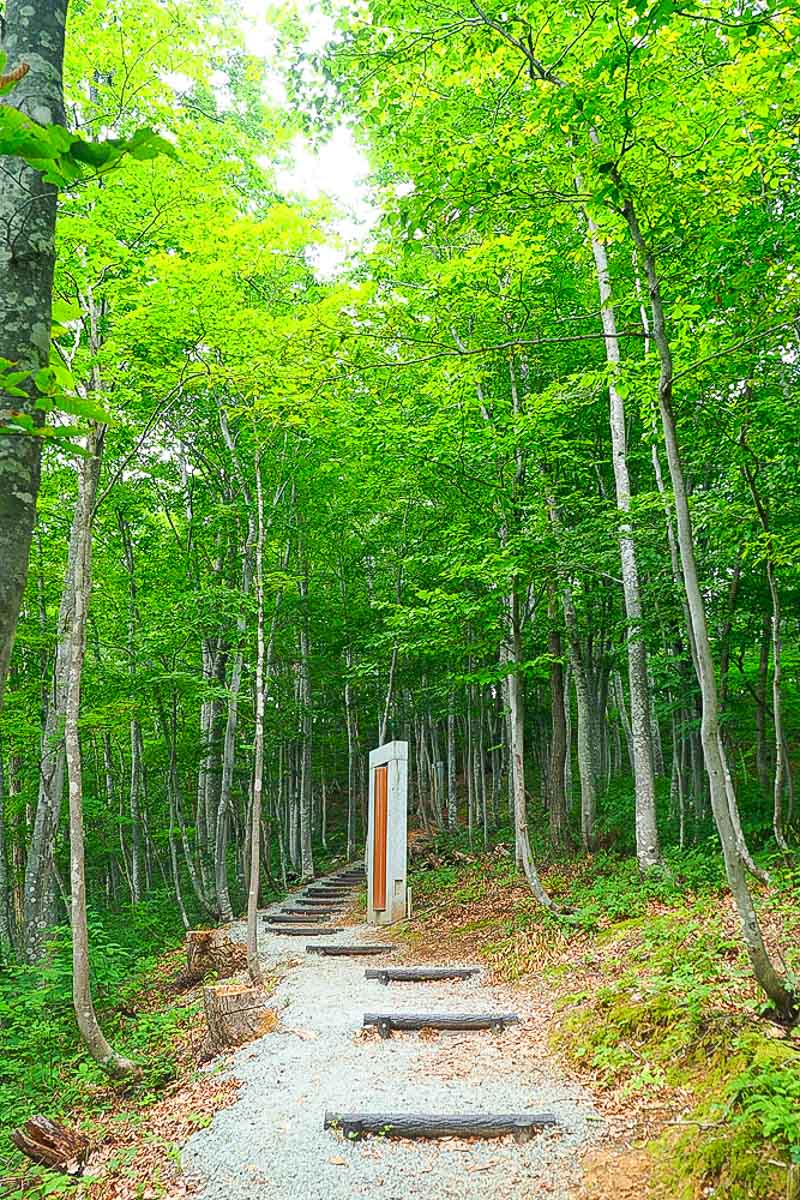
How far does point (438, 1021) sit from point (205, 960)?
14.6ft

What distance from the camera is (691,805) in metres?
13.5

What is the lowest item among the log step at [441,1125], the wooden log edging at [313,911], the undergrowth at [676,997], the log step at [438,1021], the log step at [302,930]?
the wooden log edging at [313,911]

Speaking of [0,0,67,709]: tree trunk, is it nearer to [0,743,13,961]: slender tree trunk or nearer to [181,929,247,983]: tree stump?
[181,929,247,983]: tree stump

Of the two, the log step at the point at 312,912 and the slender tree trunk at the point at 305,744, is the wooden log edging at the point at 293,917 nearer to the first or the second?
the log step at the point at 312,912

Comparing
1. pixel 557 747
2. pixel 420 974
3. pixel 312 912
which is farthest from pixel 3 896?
pixel 557 747

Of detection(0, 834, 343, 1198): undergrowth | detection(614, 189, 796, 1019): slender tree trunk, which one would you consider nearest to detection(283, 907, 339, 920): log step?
detection(0, 834, 343, 1198): undergrowth

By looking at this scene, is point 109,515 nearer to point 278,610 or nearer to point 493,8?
point 278,610

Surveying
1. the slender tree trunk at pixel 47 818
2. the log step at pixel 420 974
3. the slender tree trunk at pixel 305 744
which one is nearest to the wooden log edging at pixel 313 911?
the slender tree trunk at pixel 305 744

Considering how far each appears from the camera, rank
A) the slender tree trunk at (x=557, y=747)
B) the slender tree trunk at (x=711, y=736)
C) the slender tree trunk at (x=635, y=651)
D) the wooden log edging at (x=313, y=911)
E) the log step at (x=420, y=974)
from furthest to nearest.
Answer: the wooden log edging at (x=313, y=911) < the slender tree trunk at (x=557, y=747) < the slender tree trunk at (x=635, y=651) < the log step at (x=420, y=974) < the slender tree trunk at (x=711, y=736)

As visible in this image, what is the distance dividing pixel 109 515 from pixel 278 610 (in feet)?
11.7

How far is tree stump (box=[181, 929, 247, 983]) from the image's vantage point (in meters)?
9.36

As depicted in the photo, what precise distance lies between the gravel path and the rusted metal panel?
15.4 ft

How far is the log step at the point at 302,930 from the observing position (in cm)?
1140

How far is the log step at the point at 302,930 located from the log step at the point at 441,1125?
7.45m
